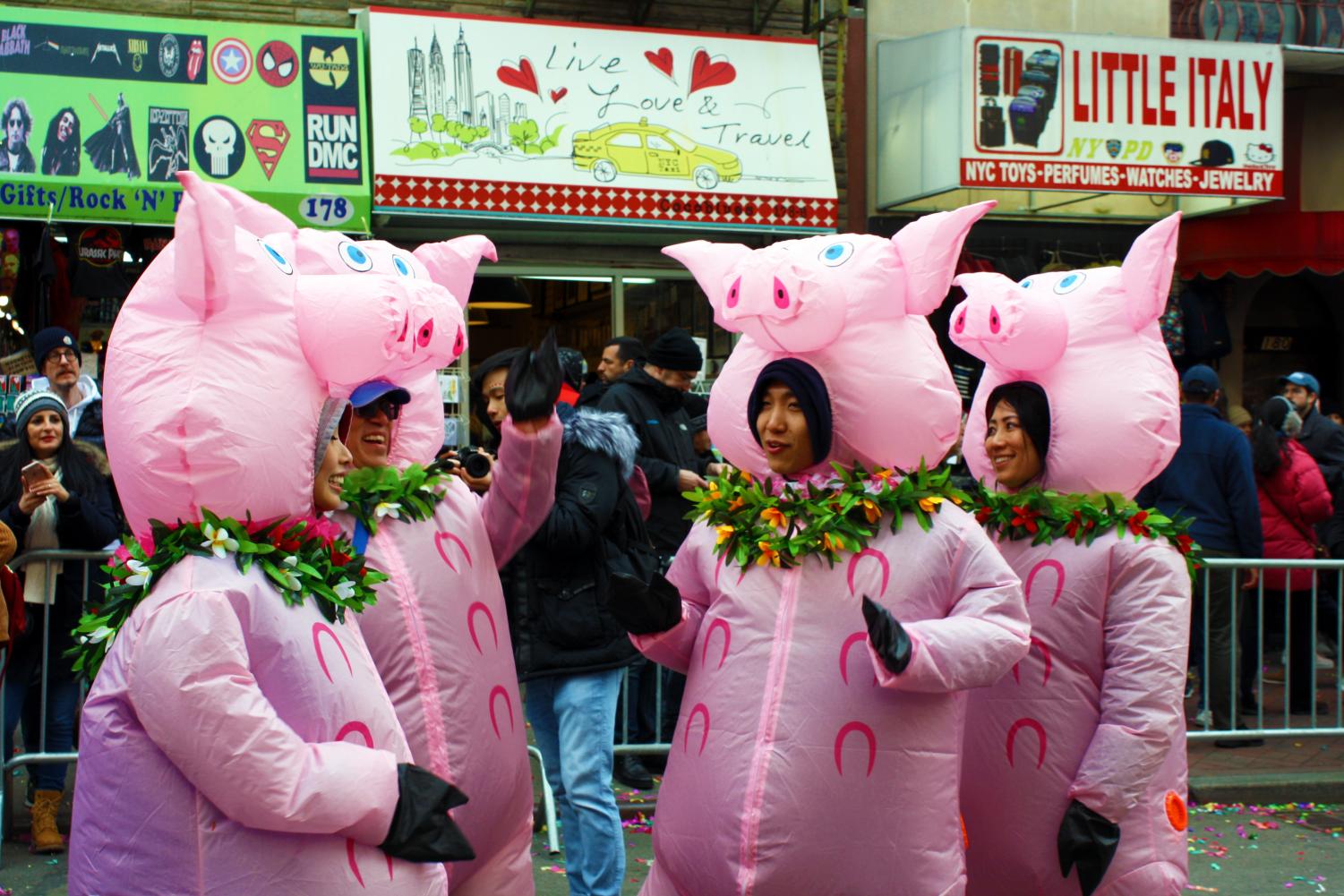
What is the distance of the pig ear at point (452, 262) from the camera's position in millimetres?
4051

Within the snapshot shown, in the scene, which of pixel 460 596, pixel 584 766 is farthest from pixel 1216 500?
pixel 460 596

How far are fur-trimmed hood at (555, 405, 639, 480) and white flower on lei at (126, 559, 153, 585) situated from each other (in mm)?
2309

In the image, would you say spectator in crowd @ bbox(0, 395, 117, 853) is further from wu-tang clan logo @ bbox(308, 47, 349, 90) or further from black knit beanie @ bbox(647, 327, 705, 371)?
wu-tang clan logo @ bbox(308, 47, 349, 90)

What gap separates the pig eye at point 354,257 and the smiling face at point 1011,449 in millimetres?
1819

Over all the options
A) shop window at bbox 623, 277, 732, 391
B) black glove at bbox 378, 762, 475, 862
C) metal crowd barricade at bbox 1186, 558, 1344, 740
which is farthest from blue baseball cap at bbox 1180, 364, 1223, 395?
black glove at bbox 378, 762, 475, 862

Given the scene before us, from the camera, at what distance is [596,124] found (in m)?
10.9

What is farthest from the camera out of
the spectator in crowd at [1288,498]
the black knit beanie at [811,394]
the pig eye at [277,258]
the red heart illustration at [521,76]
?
the red heart illustration at [521,76]

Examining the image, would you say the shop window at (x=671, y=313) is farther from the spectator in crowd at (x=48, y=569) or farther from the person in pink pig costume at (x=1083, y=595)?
the person in pink pig costume at (x=1083, y=595)

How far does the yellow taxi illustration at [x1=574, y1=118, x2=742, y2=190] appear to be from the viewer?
10766 mm

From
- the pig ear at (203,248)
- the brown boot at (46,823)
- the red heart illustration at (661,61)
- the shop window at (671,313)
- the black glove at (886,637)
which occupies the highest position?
the red heart illustration at (661,61)

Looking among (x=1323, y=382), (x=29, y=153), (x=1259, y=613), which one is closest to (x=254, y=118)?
(x=29, y=153)

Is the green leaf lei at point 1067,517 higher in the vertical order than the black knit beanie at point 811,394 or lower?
lower

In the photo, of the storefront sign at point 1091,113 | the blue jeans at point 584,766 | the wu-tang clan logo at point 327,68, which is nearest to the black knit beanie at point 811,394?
the blue jeans at point 584,766

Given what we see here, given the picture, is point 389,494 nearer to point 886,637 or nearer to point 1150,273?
point 886,637
